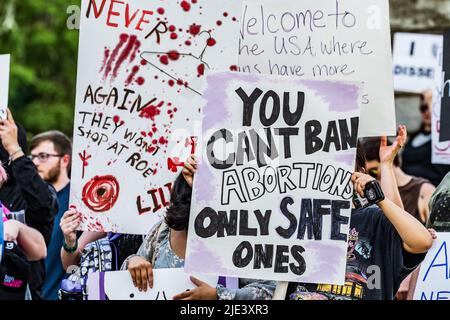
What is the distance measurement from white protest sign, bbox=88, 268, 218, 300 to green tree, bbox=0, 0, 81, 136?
1134 cm

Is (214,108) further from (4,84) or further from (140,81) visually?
(4,84)

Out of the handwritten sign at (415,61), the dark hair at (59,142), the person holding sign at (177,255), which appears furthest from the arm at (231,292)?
the handwritten sign at (415,61)

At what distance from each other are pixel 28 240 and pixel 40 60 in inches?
462

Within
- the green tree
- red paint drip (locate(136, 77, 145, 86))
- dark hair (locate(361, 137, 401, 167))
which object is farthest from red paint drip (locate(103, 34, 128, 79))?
the green tree

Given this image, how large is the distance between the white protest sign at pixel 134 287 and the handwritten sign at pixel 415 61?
4.56 m

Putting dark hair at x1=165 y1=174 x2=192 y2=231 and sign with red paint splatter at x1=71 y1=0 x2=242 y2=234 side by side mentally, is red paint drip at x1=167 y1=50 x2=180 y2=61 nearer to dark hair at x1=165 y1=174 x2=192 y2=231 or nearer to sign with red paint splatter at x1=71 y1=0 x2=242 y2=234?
sign with red paint splatter at x1=71 y1=0 x2=242 y2=234

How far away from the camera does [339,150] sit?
4.60 m

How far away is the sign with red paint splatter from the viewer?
500 cm

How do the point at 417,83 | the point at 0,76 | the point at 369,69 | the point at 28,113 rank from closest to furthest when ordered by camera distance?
the point at 369,69 < the point at 0,76 < the point at 417,83 < the point at 28,113

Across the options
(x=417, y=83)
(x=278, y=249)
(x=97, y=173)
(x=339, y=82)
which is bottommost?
(x=278, y=249)

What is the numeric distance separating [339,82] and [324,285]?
843 mm

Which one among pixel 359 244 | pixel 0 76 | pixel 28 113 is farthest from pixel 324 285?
pixel 28 113

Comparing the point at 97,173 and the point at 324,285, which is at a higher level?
the point at 97,173
